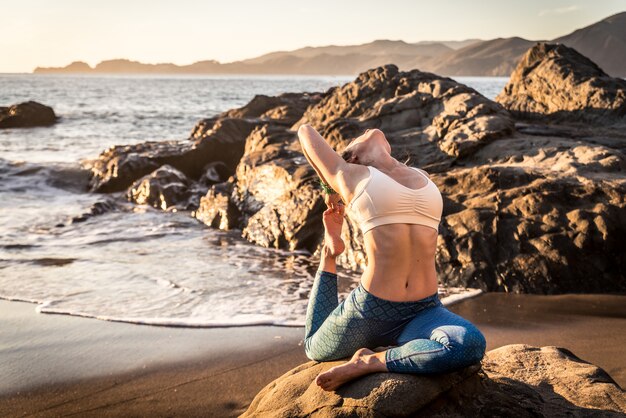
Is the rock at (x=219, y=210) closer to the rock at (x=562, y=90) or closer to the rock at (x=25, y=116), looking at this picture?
the rock at (x=562, y=90)

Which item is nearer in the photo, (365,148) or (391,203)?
(391,203)

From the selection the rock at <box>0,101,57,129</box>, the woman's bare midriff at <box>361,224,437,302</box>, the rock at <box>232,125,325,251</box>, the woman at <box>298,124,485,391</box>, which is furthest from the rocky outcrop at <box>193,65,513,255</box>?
the rock at <box>0,101,57,129</box>

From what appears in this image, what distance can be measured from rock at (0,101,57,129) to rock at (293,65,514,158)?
77.5 ft

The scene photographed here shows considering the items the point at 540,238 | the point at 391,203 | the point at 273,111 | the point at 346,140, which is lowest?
the point at 540,238

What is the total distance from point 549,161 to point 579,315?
3.08 metres

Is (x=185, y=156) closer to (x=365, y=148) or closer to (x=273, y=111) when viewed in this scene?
(x=273, y=111)

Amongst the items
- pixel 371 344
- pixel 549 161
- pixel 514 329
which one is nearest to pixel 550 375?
pixel 371 344

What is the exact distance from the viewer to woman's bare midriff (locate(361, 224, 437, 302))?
3.30 meters

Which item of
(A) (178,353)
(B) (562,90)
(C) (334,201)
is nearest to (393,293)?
(C) (334,201)

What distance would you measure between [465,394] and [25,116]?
1336 inches

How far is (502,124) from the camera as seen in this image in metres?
10.1

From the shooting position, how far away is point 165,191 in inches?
533

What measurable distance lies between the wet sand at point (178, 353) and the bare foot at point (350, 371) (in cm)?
132

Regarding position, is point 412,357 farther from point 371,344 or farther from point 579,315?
point 579,315
